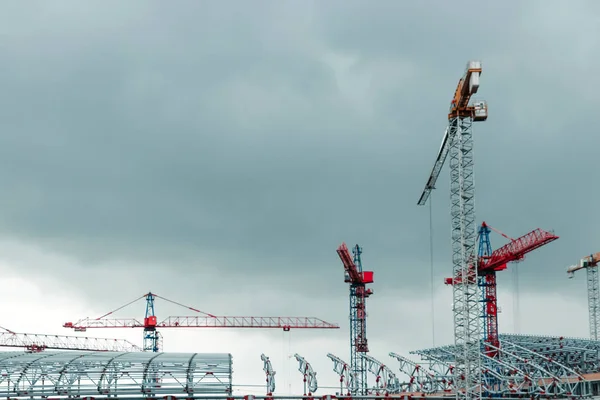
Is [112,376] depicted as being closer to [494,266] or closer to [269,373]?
[269,373]

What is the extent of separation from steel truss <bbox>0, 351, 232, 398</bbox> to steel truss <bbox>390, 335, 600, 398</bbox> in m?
43.1

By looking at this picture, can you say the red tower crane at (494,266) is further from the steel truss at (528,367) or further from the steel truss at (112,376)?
the steel truss at (112,376)

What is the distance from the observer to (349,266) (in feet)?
618

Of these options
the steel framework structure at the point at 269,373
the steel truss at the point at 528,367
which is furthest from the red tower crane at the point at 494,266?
the steel framework structure at the point at 269,373

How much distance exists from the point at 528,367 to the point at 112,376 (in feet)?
230

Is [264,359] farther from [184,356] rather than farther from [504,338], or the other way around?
[504,338]

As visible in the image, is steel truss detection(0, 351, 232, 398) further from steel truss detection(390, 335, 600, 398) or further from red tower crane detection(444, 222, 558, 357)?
red tower crane detection(444, 222, 558, 357)

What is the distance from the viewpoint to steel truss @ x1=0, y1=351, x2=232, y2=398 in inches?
3327

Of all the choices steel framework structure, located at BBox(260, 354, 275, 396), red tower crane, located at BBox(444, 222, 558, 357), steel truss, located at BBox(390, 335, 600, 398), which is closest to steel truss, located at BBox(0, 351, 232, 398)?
steel framework structure, located at BBox(260, 354, 275, 396)

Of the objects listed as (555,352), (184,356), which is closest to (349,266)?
(555,352)

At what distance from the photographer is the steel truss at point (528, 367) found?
11712cm

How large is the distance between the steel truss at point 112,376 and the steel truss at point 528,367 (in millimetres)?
43121

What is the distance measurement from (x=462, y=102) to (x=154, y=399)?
52.2 meters

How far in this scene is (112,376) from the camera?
281ft
